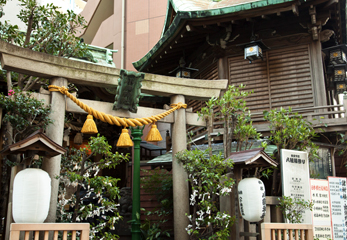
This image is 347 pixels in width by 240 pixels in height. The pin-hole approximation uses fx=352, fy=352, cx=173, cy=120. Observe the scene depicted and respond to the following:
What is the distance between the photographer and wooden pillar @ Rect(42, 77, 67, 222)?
694 cm

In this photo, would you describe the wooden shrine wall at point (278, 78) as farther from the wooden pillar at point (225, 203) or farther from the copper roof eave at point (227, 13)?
the wooden pillar at point (225, 203)

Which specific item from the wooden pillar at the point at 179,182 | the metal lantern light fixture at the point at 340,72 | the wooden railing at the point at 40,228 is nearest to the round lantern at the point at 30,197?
the wooden railing at the point at 40,228

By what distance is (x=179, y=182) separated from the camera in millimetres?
8422

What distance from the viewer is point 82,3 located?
32.4 meters

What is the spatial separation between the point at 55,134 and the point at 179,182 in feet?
10.1

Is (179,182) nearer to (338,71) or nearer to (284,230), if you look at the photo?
(284,230)

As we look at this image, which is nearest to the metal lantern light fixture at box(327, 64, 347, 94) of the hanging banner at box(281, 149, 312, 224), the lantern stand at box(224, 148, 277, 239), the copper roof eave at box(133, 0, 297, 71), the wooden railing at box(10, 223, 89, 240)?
the copper roof eave at box(133, 0, 297, 71)

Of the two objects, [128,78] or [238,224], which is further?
[128,78]

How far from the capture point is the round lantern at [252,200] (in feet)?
22.1

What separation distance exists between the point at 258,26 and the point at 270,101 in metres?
2.57

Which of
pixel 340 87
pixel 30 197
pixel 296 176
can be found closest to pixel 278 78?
pixel 340 87

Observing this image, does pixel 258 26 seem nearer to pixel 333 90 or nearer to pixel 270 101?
pixel 270 101

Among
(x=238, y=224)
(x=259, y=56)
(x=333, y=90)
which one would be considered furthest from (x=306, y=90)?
(x=238, y=224)

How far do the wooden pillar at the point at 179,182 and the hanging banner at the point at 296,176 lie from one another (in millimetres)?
2296
